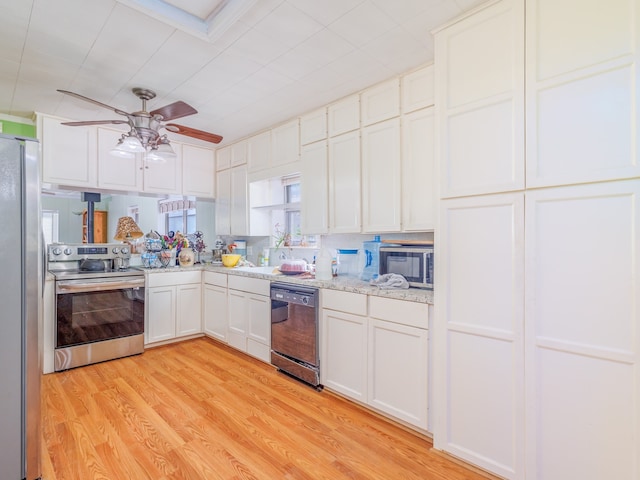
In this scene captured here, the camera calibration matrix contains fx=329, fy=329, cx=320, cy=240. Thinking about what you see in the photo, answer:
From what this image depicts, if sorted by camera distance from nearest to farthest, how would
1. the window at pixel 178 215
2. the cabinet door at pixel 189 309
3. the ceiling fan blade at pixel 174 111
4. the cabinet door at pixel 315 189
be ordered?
the ceiling fan blade at pixel 174 111 → the cabinet door at pixel 315 189 → the cabinet door at pixel 189 309 → the window at pixel 178 215

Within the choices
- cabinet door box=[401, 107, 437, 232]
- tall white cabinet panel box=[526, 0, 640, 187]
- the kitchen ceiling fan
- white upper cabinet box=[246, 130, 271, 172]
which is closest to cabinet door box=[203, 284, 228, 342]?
white upper cabinet box=[246, 130, 271, 172]

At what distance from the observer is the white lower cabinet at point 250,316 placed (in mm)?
3127

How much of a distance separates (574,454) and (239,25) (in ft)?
9.01

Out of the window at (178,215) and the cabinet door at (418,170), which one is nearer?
the cabinet door at (418,170)

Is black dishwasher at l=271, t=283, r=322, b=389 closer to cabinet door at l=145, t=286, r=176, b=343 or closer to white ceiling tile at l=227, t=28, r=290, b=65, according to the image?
cabinet door at l=145, t=286, r=176, b=343

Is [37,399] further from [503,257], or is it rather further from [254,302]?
[503,257]

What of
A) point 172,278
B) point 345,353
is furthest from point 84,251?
point 345,353

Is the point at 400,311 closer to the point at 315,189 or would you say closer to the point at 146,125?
the point at 315,189

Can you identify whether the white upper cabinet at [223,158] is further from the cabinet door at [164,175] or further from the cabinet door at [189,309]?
the cabinet door at [189,309]

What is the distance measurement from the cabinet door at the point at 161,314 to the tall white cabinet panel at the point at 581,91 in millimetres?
3654

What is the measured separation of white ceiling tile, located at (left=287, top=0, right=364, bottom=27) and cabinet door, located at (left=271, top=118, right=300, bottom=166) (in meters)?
1.48

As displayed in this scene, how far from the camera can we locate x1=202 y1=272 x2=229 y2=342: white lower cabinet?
12.1 feet

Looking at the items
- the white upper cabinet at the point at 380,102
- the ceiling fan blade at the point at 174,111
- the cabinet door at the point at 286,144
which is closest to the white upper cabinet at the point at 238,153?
the cabinet door at the point at 286,144

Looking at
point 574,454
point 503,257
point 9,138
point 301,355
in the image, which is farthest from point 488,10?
point 301,355
